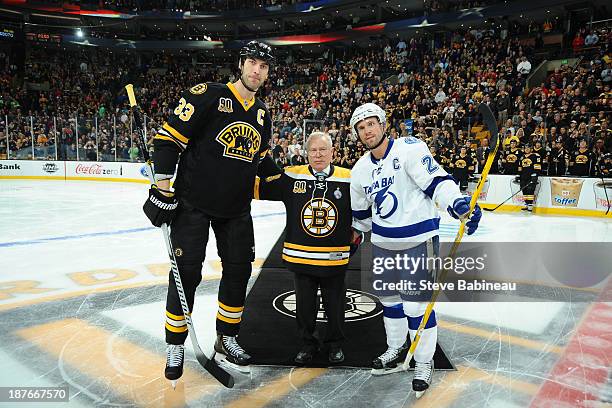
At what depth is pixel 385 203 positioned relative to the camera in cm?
256

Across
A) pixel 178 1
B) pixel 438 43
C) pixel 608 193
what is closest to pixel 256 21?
pixel 178 1

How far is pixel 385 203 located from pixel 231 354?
4.28ft

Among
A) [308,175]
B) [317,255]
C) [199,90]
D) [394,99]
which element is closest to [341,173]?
[308,175]

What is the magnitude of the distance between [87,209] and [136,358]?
297 inches

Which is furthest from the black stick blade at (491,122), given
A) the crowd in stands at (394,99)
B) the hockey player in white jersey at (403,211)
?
the crowd in stands at (394,99)

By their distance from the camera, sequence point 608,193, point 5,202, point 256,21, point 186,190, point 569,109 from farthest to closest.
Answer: point 256,21, point 569,109, point 5,202, point 608,193, point 186,190

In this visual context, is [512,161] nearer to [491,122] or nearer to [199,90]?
[491,122]

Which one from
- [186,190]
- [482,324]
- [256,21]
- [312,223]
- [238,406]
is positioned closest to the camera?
[238,406]

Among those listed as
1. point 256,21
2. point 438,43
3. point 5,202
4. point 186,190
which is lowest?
point 5,202

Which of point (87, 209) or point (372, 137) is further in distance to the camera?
point (87, 209)

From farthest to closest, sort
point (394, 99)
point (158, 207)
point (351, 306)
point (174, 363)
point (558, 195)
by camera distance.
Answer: point (394, 99) < point (558, 195) < point (351, 306) < point (174, 363) < point (158, 207)

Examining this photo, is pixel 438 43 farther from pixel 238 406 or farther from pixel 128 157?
pixel 238 406

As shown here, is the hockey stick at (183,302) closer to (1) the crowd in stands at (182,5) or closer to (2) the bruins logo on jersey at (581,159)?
(2) the bruins logo on jersey at (581,159)

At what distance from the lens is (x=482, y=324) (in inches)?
137
